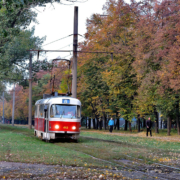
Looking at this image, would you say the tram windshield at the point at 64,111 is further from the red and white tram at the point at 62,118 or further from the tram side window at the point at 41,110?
the tram side window at the point at 41,110

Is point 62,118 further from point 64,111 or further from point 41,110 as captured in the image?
point 41,110

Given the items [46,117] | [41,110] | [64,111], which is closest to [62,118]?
[64,111]

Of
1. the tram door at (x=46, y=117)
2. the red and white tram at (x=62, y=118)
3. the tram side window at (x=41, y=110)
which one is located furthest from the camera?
the tram side window at (x=41, y=110)

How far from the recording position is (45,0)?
1046 inches

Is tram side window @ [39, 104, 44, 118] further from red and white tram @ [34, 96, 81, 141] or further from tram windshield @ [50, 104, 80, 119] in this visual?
tram windshield @ [50, 104, 80, 119]

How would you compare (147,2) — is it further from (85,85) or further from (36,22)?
(85,85)

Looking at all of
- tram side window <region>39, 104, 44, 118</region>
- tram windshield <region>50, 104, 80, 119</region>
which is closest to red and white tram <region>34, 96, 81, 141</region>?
tram windshield <region>50, 104, 80, 119</region>

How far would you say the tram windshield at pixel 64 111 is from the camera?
69.8 feet

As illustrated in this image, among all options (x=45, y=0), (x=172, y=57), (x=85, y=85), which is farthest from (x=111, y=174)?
(x=85, y=85)

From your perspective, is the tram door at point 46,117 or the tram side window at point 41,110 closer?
the tram door at point 46,117

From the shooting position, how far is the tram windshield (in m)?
21.3

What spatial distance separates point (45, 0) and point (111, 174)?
66.9ft

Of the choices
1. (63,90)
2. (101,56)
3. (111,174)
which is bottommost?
(111,174)

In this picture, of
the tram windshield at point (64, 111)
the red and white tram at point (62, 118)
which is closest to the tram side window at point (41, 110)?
the red and white tram at point (62, 118)
